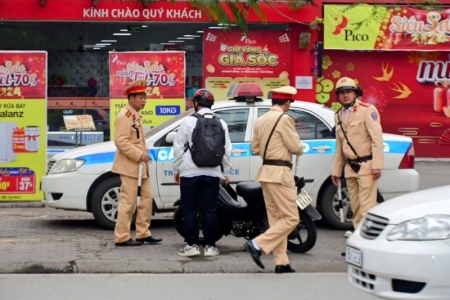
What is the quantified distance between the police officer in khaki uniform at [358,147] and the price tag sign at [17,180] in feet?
18.3

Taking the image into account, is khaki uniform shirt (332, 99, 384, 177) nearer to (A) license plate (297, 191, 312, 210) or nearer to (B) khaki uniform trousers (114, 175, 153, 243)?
(A) license plate (297, 191, 312, 210)

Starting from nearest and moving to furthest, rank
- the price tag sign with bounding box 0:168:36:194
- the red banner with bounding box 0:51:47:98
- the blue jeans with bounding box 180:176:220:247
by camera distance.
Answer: the blue jeans with bounding box 180:176:220:247, the red banner with bounding box 0:51:47:98, the price tag sign with bounding box 0:168:36:194

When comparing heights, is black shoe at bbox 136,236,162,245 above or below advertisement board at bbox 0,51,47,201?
below

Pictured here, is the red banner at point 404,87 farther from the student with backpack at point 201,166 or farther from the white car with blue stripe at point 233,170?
the student with backpack at point 201,166

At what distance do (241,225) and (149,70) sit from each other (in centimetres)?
538

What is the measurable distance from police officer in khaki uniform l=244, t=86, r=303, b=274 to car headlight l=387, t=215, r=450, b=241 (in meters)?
2.53

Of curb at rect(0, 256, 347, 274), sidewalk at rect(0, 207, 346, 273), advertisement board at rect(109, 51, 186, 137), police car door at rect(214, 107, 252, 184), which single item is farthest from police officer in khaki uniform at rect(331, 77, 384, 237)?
advertisement board at rect(109, 51, 186, 137)

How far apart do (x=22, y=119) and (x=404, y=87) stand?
10049 millimetres

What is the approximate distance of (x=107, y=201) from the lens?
37.2ft

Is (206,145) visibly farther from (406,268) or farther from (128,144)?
(406,268)

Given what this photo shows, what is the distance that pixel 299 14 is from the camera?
63.1 feet

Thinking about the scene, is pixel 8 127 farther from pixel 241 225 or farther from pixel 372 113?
pixel 372 113

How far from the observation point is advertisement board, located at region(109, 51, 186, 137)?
1429 centimetres

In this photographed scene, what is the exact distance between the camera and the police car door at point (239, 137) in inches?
446
